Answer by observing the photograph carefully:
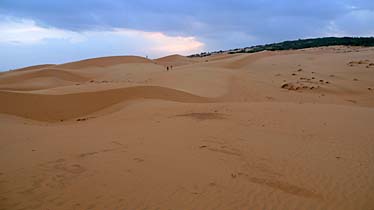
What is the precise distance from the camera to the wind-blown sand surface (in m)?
4.04

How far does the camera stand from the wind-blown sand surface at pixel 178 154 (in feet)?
13.3

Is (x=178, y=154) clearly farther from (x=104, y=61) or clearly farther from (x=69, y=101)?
(x=104, y=61)

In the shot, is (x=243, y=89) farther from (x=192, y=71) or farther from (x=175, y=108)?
(x=175, y=108)

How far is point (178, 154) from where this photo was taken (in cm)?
548

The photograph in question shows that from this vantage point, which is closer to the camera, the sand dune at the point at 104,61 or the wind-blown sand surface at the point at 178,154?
the wind-blown sand surface at the point at 178,154

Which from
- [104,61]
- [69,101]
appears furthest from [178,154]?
[104,61]

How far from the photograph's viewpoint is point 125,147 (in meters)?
5.82

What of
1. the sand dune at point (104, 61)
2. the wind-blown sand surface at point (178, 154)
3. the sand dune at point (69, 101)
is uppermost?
the sand dune at point (104, 61)

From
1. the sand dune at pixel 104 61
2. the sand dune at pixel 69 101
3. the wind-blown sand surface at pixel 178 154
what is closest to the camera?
the wind-blown sand surface at pixel 178 154

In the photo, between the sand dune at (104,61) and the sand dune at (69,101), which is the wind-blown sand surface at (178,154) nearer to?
the sand dune at (69,101)

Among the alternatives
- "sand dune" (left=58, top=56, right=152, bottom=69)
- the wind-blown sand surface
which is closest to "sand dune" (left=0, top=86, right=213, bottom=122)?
the wind-blown sand surface

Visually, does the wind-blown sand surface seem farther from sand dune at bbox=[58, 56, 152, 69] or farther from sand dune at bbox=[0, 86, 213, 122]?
sand dune at bbox=[58, 56, 152, 69]

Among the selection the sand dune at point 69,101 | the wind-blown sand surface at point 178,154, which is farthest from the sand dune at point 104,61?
the wind-blown sand surface at point 178,154

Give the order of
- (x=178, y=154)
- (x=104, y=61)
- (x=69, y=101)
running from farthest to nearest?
(x=104, y=61) < (x=69, y=101) < (x=178, y=154)
